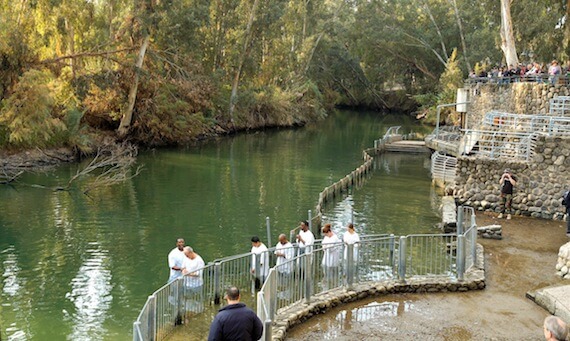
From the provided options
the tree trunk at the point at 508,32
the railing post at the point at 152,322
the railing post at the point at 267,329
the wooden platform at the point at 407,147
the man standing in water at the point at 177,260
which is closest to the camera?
the railing post at the point at 267,329

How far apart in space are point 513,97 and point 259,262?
76.3 ft

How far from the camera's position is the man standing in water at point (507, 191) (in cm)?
2320

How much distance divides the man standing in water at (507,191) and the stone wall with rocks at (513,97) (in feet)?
29.4

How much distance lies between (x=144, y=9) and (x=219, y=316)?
3860 cm

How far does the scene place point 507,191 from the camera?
23266 mm

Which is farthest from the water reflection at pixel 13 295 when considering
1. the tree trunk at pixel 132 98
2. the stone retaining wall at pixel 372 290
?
the tree trunk at pixel 132 98

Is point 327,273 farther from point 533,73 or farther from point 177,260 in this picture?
point 533,73

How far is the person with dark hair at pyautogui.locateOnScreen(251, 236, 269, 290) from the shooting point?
599 inches

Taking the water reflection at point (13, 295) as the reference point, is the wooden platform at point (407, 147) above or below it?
above

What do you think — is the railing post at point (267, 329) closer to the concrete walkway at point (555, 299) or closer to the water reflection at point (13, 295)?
the concrete walkway at point (555, 299)

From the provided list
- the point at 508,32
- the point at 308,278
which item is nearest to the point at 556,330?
the point at 308,278

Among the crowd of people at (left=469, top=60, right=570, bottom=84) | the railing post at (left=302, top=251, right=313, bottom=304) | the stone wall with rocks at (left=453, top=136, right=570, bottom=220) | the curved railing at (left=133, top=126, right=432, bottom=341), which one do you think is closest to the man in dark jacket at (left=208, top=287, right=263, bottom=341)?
the curved railing at (left=133, top=126, right=432, bottom=341)

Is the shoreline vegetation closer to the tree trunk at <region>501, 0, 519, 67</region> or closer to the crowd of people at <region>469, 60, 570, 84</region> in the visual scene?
the tree trunk at <region>501, 0, 519, 67</region>

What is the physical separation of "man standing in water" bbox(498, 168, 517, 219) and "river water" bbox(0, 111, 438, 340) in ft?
9.15
